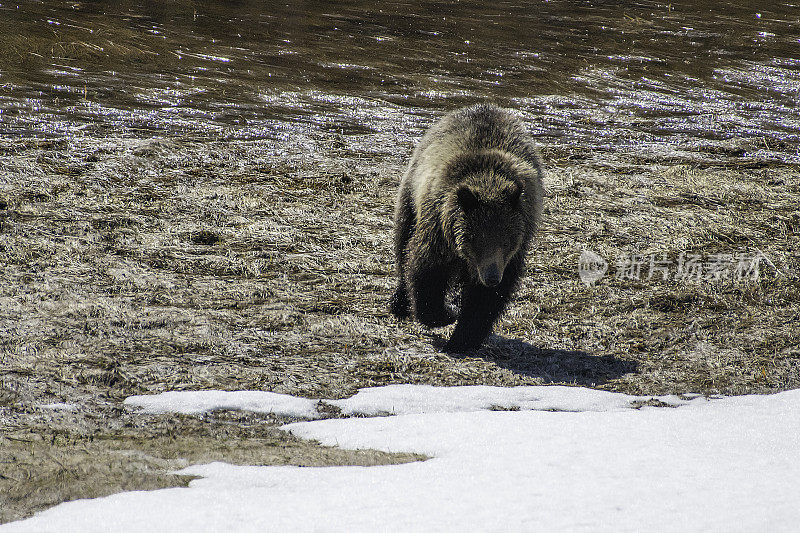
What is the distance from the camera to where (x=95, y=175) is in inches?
336

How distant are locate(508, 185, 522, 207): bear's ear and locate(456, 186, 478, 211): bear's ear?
250 mm

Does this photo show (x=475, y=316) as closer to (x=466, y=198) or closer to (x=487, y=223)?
(x=487, y=223)

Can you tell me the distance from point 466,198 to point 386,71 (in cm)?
879

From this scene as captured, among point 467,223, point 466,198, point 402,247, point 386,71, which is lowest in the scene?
point 402,247

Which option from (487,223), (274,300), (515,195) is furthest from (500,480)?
(274,300)

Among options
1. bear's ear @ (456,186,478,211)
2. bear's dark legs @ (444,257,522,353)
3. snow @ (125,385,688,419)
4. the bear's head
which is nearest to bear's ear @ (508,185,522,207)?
the bear's head

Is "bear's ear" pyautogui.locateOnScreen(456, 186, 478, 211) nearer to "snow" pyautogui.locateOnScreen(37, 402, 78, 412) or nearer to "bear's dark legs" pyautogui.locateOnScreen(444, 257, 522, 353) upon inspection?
"bear's dark legs" pyautogui.locateOnScreen(444, 257, 522, 353)

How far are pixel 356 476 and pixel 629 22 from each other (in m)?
17.6

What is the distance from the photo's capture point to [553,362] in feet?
19.5

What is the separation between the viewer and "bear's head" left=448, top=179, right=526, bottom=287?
557cm

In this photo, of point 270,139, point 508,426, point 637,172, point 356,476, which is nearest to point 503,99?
point 637,172

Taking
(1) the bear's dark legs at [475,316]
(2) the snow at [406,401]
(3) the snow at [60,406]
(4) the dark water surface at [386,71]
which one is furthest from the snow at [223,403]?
(4) the dark water surface at [386,71]

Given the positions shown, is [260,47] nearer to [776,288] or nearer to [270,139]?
[270,139]

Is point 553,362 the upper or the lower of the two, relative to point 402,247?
lower
